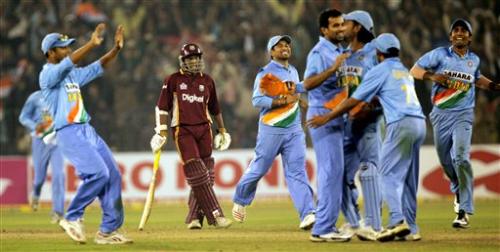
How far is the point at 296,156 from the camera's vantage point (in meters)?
13.8

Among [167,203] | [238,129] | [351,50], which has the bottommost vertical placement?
[167,203]

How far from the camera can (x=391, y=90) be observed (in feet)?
37.3

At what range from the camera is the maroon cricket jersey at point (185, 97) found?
13.9m

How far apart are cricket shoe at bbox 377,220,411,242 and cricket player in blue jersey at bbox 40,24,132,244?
2832 mm

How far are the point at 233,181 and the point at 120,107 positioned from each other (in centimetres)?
285

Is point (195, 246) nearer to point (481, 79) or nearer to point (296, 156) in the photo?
point (296, 156)

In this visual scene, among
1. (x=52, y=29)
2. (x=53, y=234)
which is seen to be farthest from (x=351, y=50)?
(x=52, y=29)

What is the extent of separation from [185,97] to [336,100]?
2.89 metres

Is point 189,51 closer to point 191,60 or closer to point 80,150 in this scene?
point 191,60

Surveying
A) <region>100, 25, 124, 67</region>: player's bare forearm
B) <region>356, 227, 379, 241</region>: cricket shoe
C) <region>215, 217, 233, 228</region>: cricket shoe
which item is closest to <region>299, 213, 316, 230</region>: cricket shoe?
<region>215, 217, 233, 228</region>: cricket shoe

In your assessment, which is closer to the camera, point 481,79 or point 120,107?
point 481,79

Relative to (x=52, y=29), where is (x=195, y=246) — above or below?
below

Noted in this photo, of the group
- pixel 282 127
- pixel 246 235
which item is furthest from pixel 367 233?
pixel 282 127

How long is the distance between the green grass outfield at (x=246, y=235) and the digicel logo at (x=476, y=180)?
7.77 ft
